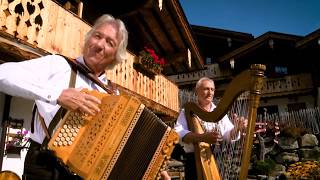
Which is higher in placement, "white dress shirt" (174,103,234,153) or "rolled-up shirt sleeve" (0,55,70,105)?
"rolled-up shirt sleeve" (0,55,70,105)

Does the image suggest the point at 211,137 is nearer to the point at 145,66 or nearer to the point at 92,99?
the point at 92,99

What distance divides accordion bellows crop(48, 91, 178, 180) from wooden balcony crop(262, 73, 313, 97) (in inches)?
695

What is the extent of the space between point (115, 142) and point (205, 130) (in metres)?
1.74

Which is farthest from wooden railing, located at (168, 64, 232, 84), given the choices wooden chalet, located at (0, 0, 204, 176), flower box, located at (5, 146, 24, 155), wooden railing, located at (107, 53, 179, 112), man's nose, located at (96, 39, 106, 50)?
man's nose, located at (96, 39, 106, 50)

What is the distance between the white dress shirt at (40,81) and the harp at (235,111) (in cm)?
115

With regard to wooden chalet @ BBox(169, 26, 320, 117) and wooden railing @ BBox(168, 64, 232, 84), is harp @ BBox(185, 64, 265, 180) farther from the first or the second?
wooden railing @ BBox(168, 64, 232, 84)

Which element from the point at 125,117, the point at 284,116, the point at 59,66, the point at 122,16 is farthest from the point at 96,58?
the point at 284,116

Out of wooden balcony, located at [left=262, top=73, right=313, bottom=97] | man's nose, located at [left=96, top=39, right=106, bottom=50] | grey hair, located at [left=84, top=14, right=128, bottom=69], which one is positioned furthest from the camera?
wooden balcony, located at [left=262, top=73, right=313, bottom=97]

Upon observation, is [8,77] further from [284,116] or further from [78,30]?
[284,116]

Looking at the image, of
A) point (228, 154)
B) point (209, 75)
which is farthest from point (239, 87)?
point (209, 75)

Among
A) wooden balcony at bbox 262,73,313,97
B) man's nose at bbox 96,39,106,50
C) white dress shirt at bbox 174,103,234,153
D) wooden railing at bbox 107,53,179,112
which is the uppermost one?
wooden balcony at bbox 262,73,313,97

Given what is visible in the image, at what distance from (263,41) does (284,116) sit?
518 cm

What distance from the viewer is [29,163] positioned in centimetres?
147

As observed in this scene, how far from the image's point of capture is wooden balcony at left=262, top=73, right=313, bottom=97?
57.8 feet
